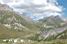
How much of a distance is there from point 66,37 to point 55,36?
1119 cm

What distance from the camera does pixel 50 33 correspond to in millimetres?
162375

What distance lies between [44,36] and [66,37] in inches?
735

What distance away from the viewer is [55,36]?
16238 centimetres

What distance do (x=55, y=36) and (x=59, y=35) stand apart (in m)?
4.39

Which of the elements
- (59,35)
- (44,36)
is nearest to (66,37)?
(59,35)

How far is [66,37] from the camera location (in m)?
154

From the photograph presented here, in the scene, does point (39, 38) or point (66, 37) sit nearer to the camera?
point (66, 37)

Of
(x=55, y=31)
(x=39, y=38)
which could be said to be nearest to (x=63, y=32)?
(x=55, y=31)

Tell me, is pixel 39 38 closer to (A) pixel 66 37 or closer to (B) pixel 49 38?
(B) pixel 49 38

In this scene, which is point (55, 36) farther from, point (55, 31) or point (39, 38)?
point (39, 38)

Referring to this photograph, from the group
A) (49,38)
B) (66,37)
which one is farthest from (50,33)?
(66,37)

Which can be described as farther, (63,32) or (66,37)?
(63,32)

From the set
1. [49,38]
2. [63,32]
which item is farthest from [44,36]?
[63,32]

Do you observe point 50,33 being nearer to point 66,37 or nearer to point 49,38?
point 49,38
